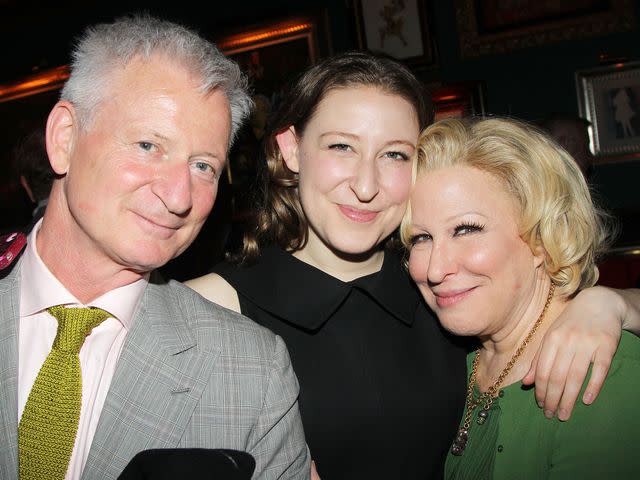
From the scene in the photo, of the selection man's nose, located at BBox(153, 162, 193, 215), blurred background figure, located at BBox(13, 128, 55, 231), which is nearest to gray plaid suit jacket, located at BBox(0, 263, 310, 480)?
man's nose, located at BBox(153, 162, 193, 215)

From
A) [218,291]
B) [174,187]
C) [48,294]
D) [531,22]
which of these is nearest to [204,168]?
[174,187]

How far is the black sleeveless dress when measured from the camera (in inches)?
72.2

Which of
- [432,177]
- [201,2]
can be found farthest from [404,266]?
[201,2]

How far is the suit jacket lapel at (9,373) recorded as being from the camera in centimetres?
131

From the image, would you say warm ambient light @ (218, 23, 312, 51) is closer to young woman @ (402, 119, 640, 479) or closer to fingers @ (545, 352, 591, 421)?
young woman @ (402, 119, 640, 479)

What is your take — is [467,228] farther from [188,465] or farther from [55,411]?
[55,411]

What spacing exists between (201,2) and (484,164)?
4613mm

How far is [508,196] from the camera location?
1.78 meters

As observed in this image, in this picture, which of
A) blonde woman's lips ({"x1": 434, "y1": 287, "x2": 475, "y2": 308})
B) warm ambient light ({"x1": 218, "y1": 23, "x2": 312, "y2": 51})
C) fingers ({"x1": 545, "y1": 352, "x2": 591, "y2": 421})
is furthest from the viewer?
warm ambient light ({"x1": 218, "y1": 23, "x2": 312, "y2": 51})

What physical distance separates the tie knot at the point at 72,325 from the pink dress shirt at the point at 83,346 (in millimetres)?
24

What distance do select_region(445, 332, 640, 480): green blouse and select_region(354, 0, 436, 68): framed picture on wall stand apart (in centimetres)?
370

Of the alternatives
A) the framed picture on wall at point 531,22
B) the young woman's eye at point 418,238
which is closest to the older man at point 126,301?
the young woman's eye at point 418,238

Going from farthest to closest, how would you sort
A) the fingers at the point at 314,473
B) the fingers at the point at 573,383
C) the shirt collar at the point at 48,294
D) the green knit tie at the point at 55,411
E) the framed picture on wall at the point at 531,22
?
the framed picture on wall at the point at 531,22
the fingers at the point at 314,473
the fingers at the point at 573,383
the shirt collar at the point at 48,294
the green knit tie at the point at 55,411

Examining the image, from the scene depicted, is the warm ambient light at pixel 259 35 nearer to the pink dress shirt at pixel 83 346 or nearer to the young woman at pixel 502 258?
the young woman at pixel 502 258
